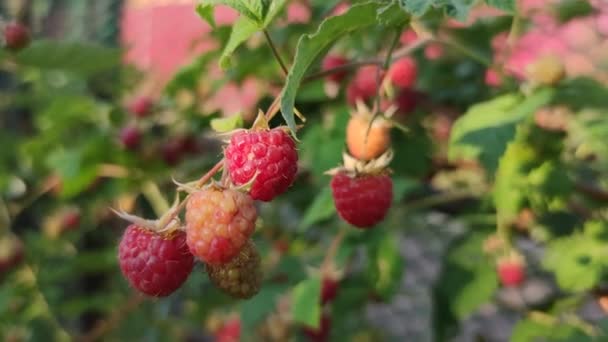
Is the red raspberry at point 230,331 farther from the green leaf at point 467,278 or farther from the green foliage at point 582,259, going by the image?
the green foliage at point 582,259

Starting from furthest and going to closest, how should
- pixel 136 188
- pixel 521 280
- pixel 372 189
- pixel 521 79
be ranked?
pixel 136 188 < pixel 521 280 < pixel 521 79 < pixel 372 189

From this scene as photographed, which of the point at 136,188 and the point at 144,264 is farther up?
the point at 144,264

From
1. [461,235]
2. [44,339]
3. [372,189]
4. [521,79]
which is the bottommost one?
[44,339]

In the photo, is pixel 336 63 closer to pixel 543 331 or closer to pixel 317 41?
pixel 543 331

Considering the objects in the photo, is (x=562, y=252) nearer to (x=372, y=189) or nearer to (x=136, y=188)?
(x=372, y=189)

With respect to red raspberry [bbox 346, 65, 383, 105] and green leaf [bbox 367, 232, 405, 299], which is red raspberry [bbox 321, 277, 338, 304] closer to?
green leaf [bbox 367, 232, 405, 299]

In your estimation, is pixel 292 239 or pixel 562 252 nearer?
pixel 562 252

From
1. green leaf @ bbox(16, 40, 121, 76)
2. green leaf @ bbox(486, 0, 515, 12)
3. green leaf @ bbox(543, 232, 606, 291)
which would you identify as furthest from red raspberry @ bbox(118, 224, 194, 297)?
green leaf @ bbox(543, 232, 606, 291)

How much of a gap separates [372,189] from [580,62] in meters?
1.92

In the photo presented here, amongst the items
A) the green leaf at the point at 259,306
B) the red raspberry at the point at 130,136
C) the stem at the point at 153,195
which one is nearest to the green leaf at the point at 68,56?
the red raspberry at the point at 130,136

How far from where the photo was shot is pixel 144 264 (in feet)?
2.51

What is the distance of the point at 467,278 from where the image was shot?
5.07 feet

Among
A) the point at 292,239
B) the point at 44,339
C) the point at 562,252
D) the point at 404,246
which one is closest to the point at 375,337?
the point at 404,246

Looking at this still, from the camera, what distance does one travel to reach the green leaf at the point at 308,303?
4.17 feet
